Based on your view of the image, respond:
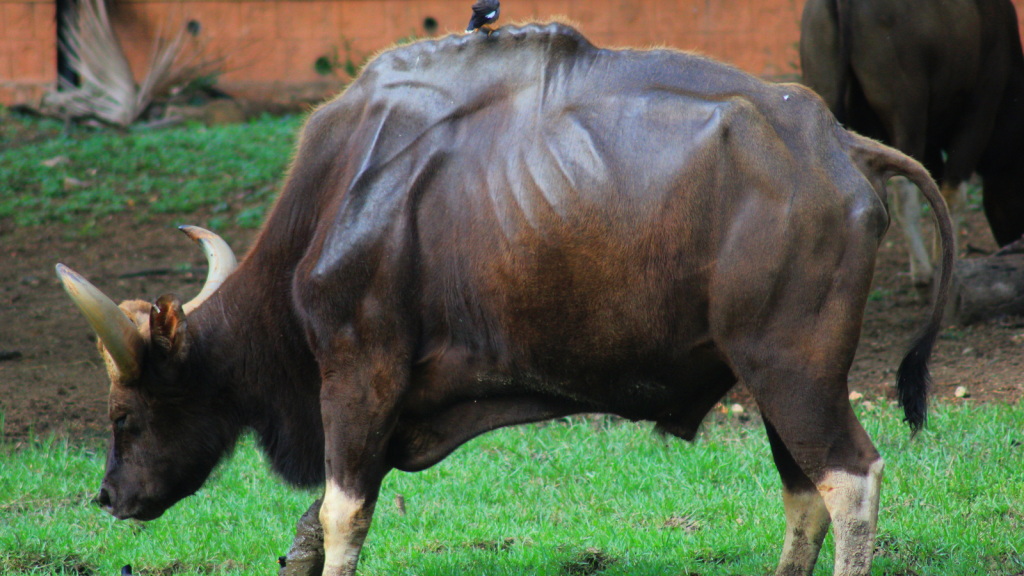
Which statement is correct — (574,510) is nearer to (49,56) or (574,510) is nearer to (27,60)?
(49,56)

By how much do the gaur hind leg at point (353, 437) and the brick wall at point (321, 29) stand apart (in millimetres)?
9535

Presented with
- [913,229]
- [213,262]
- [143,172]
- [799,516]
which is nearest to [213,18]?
[143,172]

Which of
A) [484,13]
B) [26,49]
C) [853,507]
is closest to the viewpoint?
[853,507]

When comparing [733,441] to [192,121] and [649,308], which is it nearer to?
[649,308]

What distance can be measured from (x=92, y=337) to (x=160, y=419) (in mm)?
3832

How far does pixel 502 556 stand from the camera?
13.8 feet

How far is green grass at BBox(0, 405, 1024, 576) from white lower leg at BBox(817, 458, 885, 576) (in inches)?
34.4

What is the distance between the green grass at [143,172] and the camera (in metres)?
10.2

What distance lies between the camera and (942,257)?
3.31 m

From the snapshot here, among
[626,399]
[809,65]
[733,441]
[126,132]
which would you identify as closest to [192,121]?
[126,132]

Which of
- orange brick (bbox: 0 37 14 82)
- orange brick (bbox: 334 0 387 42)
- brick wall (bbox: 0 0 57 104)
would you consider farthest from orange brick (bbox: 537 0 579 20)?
orange brick (bbox: 0 37 14 82)

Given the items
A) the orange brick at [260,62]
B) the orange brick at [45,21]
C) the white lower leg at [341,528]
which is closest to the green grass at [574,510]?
the white lower leg at [341,528]

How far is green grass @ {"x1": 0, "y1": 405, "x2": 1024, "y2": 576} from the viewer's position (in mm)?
4129

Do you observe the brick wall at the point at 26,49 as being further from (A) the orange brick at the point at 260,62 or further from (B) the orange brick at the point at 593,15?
(B) the orange brick at the point at 593,15
